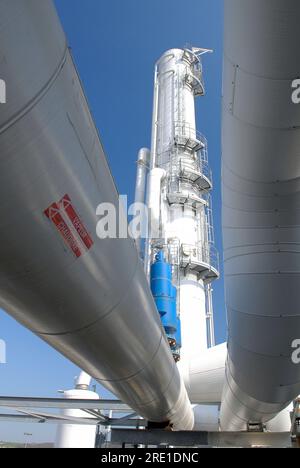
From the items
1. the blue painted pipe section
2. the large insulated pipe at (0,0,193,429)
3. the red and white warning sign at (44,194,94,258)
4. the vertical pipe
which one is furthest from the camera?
the vertical pipe

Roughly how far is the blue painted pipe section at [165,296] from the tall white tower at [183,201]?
147 centimetres

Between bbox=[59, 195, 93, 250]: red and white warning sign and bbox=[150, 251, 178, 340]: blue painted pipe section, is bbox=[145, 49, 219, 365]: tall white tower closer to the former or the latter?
bbox=[150, 251, 178, 340]: blue painted pipe section

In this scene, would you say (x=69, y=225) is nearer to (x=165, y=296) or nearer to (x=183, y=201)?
(x=165, y=296)

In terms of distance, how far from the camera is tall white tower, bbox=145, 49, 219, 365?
35.6 ft

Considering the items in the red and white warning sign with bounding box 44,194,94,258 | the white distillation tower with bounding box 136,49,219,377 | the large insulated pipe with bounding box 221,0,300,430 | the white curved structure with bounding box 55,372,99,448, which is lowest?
the white curved structure with bounding box 55,372,99,448

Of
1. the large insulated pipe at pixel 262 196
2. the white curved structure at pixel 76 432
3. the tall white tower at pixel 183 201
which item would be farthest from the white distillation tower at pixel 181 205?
the large insulated pipe at pixel 262 196

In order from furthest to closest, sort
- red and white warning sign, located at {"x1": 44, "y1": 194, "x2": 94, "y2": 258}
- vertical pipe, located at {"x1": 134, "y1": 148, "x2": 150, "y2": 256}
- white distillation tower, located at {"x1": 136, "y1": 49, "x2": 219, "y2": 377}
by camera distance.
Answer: vertical pipe, located at {"x1": 134, "y1": 148, "x2": 150, "y2": 256} < white distillation tower, located at {"x1": 136, "y1": 49, "x2": 219, "y2": 377} < red and white warning sign, located at {"x1": 44, "y1": 194, "x2": 94, "y2": 258}

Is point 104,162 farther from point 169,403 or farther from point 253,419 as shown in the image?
point 253,419

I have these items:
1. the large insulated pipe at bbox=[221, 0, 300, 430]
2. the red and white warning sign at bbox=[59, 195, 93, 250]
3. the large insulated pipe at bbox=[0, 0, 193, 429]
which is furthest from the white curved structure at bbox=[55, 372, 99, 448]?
the red and white warning sign at bbox=[59, 195, 93, 250]

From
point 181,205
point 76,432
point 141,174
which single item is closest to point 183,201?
point 181,205

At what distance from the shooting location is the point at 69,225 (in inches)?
48.7

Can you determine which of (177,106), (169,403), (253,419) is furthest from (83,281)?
(177,106)

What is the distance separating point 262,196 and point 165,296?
534 centimetres

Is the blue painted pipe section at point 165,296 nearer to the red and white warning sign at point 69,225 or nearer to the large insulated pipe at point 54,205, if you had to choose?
the large insulated pipe at point 54,205
